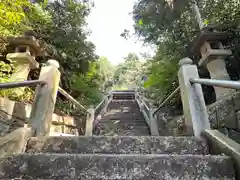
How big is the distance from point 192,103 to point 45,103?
1908mm

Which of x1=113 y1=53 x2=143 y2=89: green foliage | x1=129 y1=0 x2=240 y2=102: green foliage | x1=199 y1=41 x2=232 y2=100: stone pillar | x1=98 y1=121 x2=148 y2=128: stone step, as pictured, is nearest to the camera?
x1=199 y1=41 x2=232 y2=100: stone pillar

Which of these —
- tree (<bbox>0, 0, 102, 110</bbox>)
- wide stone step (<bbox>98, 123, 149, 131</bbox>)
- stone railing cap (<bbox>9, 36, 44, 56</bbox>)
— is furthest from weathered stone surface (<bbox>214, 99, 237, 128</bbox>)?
tree (<bbox>0, 0, 102, 110</bbox>)

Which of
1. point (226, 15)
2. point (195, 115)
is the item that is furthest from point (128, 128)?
point (226, 15)

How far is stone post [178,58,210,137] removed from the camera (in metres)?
2.44

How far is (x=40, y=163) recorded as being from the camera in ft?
5.43

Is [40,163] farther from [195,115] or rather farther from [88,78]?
[88,78]

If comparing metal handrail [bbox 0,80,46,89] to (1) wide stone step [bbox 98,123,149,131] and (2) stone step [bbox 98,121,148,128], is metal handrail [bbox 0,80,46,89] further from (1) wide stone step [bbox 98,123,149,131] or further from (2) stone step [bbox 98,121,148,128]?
(2) stone step [bbox 98,121,148,128]

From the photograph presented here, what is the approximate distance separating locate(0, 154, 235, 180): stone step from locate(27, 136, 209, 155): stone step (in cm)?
43

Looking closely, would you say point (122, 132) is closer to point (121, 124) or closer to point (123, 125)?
point (123, 125)

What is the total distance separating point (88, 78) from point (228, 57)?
5.05 meters

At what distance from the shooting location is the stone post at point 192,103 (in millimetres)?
2443

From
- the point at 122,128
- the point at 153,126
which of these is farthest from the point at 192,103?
the point at 122,128

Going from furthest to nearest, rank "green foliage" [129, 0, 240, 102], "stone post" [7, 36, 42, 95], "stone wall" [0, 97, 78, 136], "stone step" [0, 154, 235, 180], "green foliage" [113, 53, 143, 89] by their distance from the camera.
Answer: "green foliage" [113, 53, 143, 89]
"green foliage" [129, 0, 240, 102]
"stone post" [7, 36, 42, 95]
"stone wall" [0, 97, 78, 136]
"stone step" [0, 154, 235, 180]

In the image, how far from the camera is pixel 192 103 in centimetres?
261
